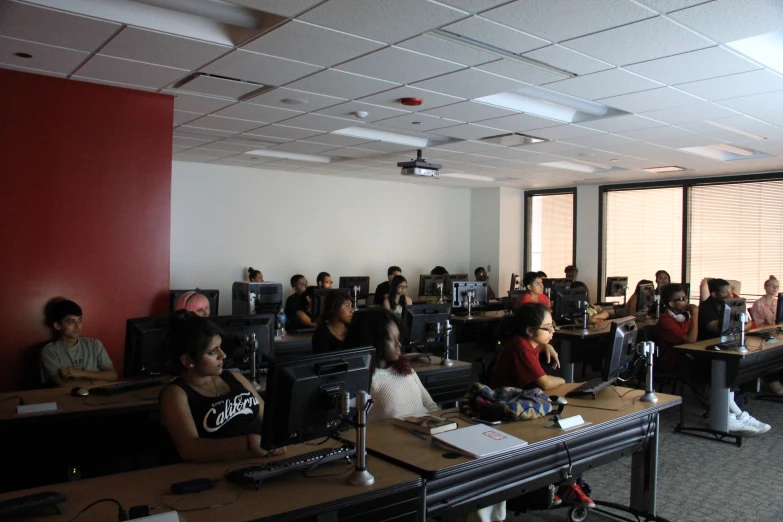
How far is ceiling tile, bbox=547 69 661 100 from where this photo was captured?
434 cm

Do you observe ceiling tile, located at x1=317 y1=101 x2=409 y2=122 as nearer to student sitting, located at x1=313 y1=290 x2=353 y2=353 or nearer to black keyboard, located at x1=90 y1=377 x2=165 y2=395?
student sitting, located at x1=313 y1=290 x2=353 y2=353

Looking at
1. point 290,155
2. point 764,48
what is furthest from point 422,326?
point 290,155

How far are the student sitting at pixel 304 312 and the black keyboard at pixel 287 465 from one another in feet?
12.9

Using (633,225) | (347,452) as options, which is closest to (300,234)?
(633,225)

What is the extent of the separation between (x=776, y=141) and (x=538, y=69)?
4201 millimetres

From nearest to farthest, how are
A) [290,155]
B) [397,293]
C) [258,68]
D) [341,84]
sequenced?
[258,68]
[341,84]
[397,293]
[290,155]

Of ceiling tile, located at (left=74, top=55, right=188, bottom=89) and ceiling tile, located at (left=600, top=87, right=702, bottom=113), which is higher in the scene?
ceiling tile, located at (left=74, top=55, right=188, bottom=89)

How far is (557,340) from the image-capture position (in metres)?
6.71

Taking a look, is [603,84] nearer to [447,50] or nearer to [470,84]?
[470,84]

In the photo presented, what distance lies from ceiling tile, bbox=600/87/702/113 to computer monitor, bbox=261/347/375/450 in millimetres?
3547

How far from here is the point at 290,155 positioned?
27.7 feet

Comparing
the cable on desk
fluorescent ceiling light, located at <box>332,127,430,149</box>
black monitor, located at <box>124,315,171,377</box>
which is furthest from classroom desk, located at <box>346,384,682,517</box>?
fluorescent ceiling light, located at <box>332,127,430,149</box>

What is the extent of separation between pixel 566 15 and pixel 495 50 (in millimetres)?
660

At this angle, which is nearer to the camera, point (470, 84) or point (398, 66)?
point (398, 66)
